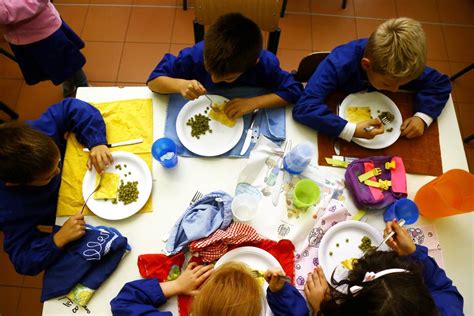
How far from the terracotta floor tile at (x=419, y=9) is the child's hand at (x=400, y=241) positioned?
2287mm

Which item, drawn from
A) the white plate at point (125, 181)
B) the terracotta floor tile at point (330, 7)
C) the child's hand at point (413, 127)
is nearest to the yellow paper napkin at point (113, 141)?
the white plate at point (125, 181)

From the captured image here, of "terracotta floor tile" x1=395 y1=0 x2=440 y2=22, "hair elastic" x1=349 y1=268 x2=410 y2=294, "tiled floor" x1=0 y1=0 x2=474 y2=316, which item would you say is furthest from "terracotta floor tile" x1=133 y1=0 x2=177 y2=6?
"hair elastic" x1=349 y1=268 x2=410 y2=294

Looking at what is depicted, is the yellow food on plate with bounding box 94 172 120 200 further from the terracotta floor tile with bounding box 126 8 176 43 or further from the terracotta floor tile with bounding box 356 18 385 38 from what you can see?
the terracotta floor tile with bounding box 356 18 385 38

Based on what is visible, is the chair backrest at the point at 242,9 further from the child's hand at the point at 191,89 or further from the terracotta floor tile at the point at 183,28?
the terracotta floor tile at the point at 183,28

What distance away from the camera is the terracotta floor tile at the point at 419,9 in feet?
9.45

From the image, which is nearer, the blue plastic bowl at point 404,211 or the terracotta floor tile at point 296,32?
the blue plastic bowl at point 404,211

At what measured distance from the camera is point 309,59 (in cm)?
162

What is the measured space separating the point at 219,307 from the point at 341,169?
0.76 m

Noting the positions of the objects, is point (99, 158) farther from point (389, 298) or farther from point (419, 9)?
point (419, 9)

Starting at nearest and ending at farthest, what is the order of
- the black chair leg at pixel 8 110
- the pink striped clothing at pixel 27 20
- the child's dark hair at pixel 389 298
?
the child's dark hair at pixel 389 298
the pink striped clothing at pixel 27 20
the black chair leg at pixel 8 110

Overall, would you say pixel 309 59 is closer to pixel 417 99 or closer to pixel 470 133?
pixel 417 99

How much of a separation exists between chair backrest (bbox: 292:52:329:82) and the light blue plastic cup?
74 cm

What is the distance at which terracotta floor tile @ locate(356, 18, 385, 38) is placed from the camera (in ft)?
9.12

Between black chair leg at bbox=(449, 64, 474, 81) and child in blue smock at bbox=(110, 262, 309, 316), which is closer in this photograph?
child in blue smock at bbox=(110, 262, 309, 316)
